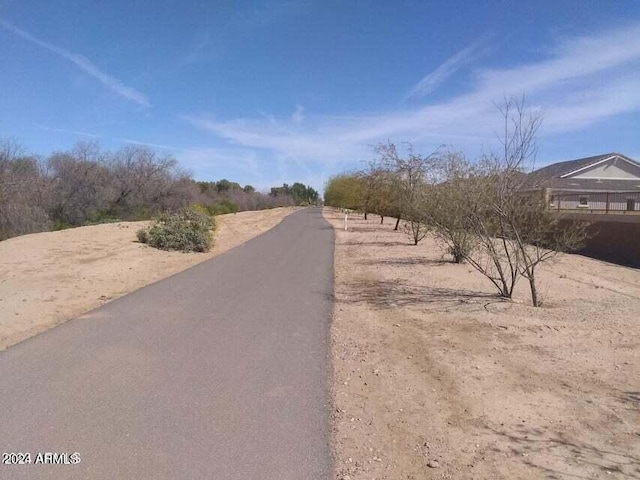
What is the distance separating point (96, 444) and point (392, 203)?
32.3 m

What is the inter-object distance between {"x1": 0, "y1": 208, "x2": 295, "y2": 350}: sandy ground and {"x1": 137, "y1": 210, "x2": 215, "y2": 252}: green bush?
0.49 meters

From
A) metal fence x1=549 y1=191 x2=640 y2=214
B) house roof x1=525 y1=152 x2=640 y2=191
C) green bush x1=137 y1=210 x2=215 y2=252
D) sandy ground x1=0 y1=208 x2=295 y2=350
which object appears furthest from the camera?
house roof x1=525 y1=152 x2=640 y2=191

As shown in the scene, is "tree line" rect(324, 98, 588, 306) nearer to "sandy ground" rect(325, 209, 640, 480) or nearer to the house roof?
"sandy ground" rect(325, 209, 640, 480)


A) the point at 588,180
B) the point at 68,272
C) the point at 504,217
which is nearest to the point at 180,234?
the point at 68,272

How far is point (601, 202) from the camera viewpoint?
27.8 meters

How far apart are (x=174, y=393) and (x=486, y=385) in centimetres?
308

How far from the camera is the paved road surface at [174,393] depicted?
13.4 feet

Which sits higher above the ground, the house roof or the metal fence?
the house roof

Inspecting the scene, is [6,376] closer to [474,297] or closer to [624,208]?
[474,297]

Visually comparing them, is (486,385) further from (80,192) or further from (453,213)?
(80,192)

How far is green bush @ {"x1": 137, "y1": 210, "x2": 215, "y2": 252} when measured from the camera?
2181cm

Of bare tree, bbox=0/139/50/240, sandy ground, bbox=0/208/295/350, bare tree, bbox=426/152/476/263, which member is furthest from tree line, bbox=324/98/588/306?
bare tree, bbox=0/139/50/240

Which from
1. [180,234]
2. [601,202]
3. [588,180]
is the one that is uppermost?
[588,180]

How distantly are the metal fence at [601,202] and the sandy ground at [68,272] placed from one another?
1506cm
